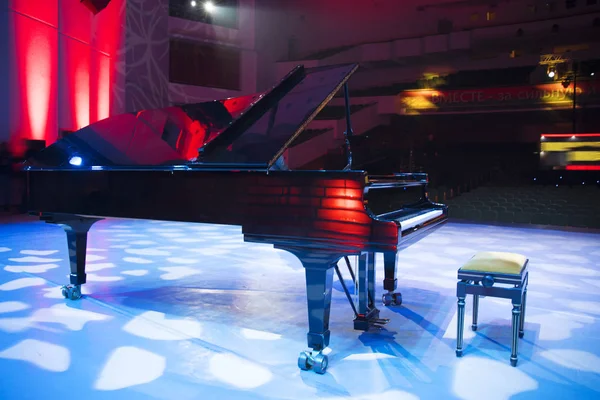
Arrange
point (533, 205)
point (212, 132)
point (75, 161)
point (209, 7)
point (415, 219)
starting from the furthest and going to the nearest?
point (209, 7)
point (533, 205)
point (75, 161)
point (212, 132)
point (415, 219)

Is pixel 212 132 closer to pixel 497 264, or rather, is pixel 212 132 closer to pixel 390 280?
pixel 390 280

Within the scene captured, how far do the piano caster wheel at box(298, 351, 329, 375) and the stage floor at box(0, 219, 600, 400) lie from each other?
0.04 meters

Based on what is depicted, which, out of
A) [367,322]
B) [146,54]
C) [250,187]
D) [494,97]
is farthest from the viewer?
[494,97]

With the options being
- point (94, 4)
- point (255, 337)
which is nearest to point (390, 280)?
point (255, 337)

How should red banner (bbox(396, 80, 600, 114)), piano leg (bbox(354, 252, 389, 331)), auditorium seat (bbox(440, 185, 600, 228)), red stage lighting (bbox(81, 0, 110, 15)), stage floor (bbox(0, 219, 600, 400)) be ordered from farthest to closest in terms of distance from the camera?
red banner (bbox(396, 80, 600, 114)) < red stage lighting (bbox(81, 0, 110, 15)) < auditorium seat (bbox(440, 185, 600, 228)) < piano leg (bbox(354, 252, 389, 331)) < stage floor (bbox(0, 219, 600, 400))

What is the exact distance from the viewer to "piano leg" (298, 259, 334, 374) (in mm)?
2195

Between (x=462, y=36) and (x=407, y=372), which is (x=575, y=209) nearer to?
(x=462, y=36)

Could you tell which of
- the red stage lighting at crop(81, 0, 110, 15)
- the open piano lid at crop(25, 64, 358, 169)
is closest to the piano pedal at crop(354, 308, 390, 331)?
the open piano lid at crop(25, 64, 358, 169)

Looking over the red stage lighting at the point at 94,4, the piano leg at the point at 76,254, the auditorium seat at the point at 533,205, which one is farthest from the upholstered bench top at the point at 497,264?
the red stage lighting at the point at 94,4

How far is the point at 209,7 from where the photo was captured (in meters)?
14.6

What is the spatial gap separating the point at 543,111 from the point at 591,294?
1243cm

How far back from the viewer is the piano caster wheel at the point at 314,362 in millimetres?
2174

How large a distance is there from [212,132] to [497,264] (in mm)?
1791

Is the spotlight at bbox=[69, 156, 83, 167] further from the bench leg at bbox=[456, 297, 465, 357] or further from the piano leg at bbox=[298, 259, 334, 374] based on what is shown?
the bench leg at bbox=[456, 297, 465, 357]
